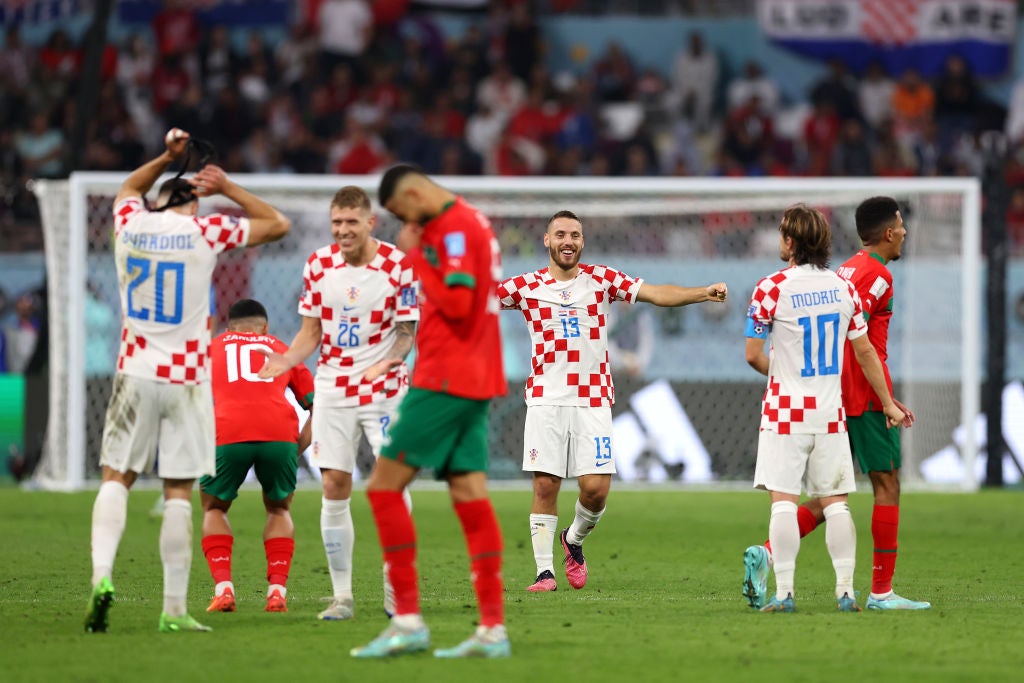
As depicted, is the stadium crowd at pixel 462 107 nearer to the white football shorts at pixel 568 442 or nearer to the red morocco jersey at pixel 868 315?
the white football shorts at pixel 568 442

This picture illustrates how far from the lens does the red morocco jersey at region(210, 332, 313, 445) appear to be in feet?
27.0

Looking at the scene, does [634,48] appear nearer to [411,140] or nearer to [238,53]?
[411,140]

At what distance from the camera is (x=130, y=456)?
22.7 ft

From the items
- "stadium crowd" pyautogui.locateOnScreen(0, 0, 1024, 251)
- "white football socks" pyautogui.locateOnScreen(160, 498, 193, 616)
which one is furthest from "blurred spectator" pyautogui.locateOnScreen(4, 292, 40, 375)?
"white football socks" pyautogui.locateOnScreen(160, 498, 193, 616)

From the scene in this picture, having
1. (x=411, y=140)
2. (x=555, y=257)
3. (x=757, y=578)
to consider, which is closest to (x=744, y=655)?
(x=757, y=578)

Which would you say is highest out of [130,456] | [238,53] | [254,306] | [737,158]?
[238,53]

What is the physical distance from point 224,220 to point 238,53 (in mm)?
16653

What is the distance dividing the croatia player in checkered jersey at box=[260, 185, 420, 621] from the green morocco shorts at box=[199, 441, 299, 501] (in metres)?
0.71

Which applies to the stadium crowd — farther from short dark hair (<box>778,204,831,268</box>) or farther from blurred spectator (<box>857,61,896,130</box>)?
short dark hair (<box>778,204,831,268</box>)

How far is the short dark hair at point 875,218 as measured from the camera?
8148 millimetres

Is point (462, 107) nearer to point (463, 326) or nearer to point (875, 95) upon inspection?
point (875, 95)

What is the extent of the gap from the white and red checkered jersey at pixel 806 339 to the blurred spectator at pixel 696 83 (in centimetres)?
1549

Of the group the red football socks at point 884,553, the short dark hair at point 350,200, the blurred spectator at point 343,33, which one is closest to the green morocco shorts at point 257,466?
the short dark hair at point 350,200

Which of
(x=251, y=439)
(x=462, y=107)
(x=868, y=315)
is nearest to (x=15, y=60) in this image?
(x=462, y=107)
